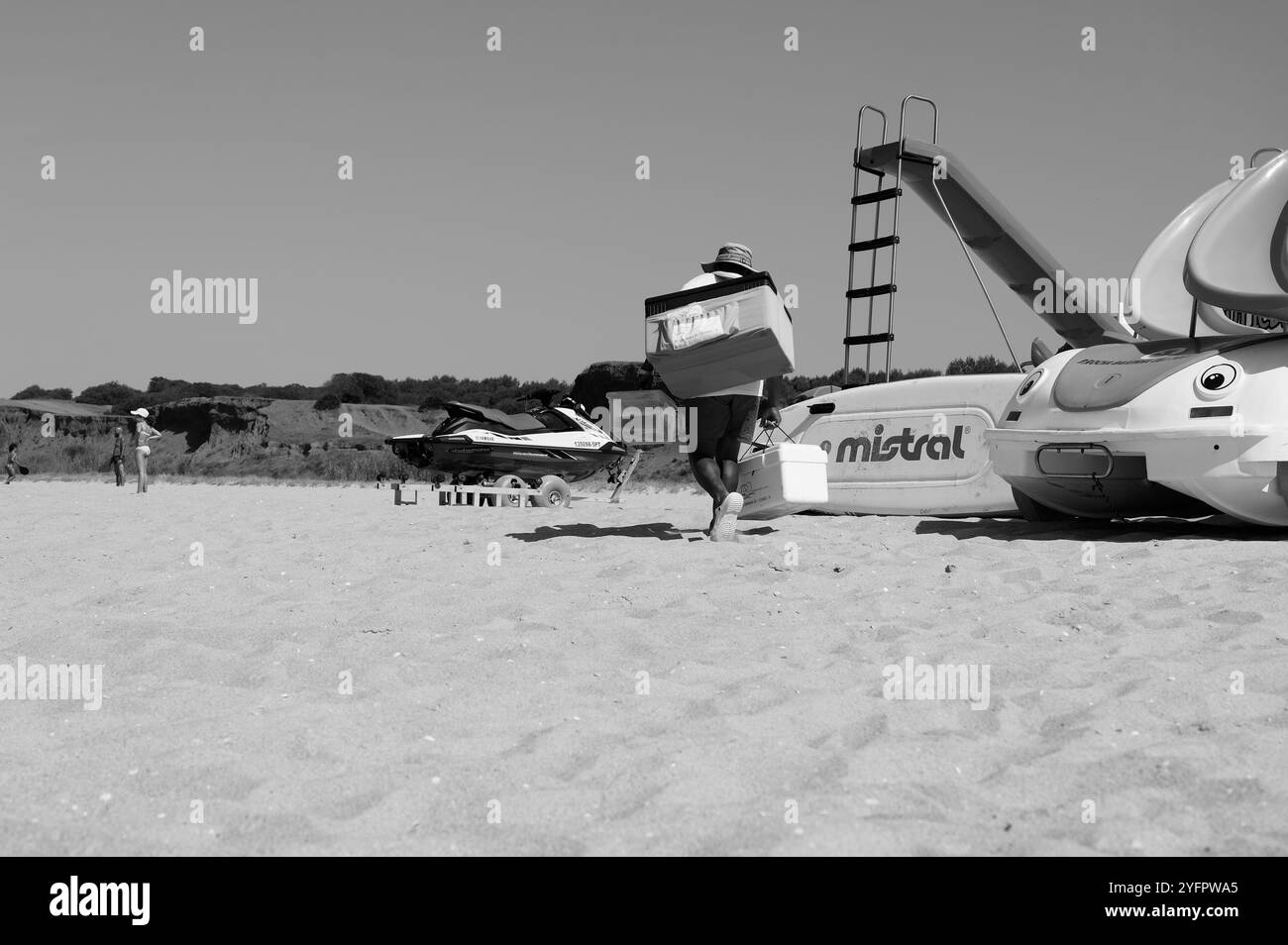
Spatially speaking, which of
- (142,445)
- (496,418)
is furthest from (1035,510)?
(142,445)

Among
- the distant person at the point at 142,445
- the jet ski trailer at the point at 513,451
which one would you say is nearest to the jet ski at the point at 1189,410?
the jet ski trailer at the point at 513,451

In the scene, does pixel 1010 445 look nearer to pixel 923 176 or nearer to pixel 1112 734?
pixel 1112 734

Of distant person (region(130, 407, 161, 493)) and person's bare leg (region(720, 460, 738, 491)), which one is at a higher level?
distant person (region(130, 407, 161, 493))

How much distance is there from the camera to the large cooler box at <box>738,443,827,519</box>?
6.32 metres

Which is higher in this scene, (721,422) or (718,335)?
(718,335)

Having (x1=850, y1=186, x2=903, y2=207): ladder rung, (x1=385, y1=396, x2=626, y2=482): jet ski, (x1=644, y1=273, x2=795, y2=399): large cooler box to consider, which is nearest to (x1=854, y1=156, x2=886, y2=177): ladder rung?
(x1=850, y1=186, x2=903, y2=207): ladder rung

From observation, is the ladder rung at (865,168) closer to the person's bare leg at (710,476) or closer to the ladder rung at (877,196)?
the ladder rung at (877,196)

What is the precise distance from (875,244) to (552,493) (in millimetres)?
4407

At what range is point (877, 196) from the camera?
36.4 ft

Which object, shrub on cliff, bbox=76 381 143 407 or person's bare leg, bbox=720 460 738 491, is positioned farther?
shrub on cliff, bbox=76 381 143 407

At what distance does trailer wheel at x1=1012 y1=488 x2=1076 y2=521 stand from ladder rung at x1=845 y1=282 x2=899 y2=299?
406 cm

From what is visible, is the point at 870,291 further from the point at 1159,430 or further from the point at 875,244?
the point at 1159,430

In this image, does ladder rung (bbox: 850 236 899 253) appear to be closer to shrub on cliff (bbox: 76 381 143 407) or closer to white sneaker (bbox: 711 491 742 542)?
white sneaker (bbox: 711 491 742 542)
